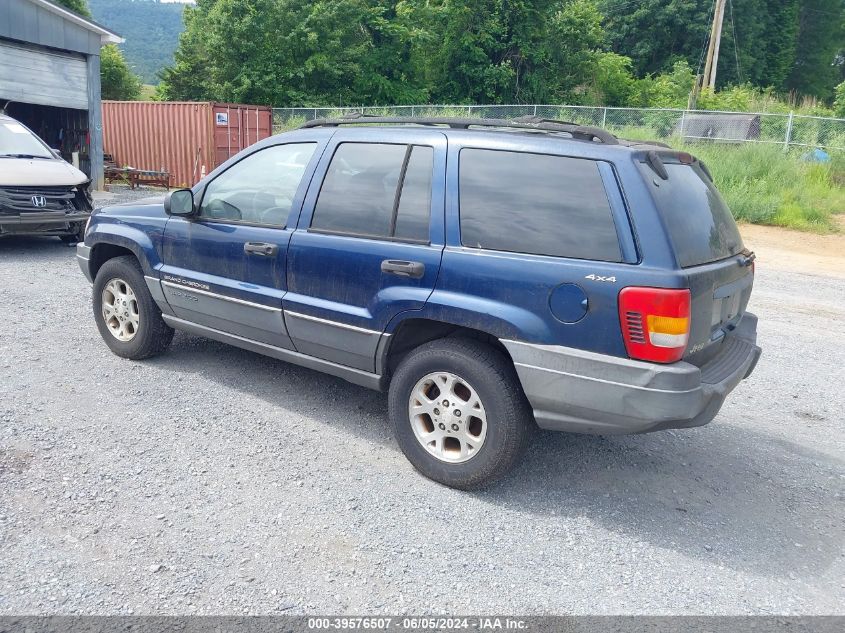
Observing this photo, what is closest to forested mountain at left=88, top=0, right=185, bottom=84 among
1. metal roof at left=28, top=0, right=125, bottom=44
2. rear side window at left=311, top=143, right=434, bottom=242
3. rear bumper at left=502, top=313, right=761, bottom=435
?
metal roof at left=28, top=0, right=125, bottom=44

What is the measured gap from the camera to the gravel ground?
2.88 meters

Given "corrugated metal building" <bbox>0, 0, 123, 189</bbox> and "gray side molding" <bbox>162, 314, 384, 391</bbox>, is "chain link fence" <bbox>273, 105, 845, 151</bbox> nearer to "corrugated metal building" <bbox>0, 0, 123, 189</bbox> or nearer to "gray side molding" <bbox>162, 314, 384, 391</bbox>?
"corrugated metal building" <bbox>0, 0, 123, 189</bbox>

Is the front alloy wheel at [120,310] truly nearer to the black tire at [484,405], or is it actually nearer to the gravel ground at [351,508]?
the gravel ground at [351,508]

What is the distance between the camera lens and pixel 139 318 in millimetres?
5230

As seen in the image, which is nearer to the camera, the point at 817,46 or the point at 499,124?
the point at 499,124

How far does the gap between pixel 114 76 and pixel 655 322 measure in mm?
42943

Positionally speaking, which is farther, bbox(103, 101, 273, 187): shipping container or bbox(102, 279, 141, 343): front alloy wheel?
bbox(103, 101, 273, 187): shipping container

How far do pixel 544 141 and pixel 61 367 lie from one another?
3.85 metres

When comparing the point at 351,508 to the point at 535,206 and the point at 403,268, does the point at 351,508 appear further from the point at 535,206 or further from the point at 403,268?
the point at 535,206

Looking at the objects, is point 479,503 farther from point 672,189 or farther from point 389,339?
point 672,189

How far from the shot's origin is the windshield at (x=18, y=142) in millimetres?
9875

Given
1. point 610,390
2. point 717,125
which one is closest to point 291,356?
point 610,390

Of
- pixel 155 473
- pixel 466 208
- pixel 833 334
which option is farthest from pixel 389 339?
pixel 833 334

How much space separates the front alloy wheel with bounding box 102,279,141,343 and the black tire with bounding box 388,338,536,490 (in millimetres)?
2517
